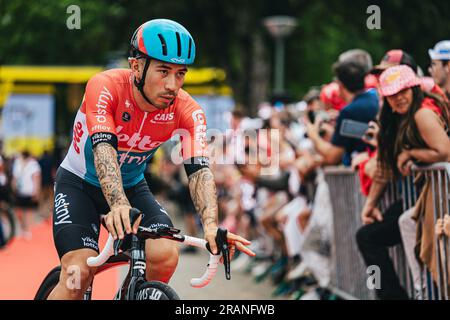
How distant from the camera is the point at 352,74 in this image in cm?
801

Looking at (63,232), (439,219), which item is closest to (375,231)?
(439,219)

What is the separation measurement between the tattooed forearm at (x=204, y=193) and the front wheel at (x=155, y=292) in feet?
1.61

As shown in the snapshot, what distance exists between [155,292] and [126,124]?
3.73 ft

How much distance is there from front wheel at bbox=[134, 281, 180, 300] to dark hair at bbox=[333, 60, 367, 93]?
4271 millimetres

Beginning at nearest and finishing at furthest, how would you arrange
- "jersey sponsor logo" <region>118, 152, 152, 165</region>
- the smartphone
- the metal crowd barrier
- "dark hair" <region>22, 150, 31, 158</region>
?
"jersey sponsor logo" <region>118, 152, 152, 165</region>
the metal crowd barrier
the smartphone
"dark hair" <region>22, 150, 31, 158</region>

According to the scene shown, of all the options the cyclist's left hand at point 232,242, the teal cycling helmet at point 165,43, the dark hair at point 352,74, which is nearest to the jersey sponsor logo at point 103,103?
the teal cycling helmet at point 165,43

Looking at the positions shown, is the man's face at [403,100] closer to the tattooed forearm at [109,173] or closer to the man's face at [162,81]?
the man's face at [162,81]

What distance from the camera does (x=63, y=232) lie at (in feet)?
15.5

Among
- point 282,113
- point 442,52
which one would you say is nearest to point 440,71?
point 442,52

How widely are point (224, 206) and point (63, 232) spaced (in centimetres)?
1134

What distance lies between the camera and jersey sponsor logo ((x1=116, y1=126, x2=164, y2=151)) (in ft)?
16.1

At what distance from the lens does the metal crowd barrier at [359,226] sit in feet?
20.5

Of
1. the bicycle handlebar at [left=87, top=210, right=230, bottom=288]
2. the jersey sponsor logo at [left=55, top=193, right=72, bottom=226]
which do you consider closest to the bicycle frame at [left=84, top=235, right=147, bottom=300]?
the bicycle handlebar at [left=87, top=210, right=230, bottom=288]

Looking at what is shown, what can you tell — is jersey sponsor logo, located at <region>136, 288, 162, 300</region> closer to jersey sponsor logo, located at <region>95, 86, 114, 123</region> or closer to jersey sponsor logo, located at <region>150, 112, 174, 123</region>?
jersey sponsor logo, located at <region>95, 86, 114, 123</region>
